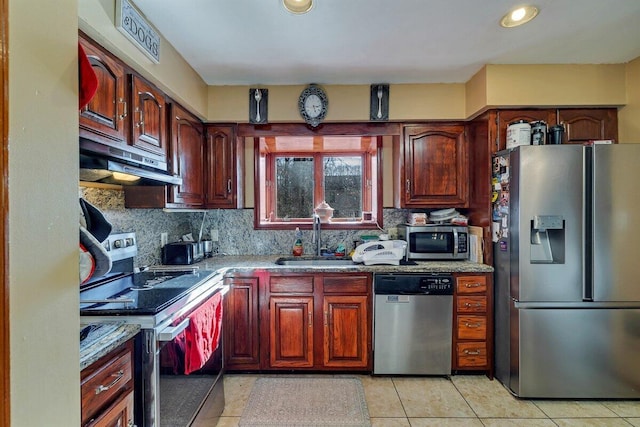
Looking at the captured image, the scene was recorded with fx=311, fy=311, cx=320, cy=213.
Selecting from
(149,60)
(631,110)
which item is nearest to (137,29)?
(149,60)

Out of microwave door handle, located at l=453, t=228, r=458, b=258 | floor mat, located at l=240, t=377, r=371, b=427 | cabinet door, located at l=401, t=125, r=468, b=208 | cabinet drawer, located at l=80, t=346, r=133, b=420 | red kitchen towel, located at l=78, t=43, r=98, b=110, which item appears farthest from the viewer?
cabinet door, located at l=401, t=125, r=468, b=208

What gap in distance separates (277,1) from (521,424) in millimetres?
2924

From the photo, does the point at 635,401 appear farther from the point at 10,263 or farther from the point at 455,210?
the point at 10,263

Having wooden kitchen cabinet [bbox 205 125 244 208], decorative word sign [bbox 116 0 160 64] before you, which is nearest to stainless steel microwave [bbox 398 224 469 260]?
wooden kitchen cabinet [bbox 205 125 244 208]

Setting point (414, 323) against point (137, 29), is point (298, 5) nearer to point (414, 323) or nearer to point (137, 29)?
point (137, 29)

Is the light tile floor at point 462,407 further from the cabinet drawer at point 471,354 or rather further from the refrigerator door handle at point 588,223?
the refrigerator door handle at point 588,223

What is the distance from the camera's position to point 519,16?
1.83 meters

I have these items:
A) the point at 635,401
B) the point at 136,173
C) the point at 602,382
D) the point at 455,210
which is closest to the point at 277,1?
the point at 136,173

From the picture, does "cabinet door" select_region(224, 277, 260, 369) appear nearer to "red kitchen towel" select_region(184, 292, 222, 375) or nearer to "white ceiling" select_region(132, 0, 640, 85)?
"red kitchen towel" select_region(184, 292, 222, 375)

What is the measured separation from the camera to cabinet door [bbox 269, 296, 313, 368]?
2514mm

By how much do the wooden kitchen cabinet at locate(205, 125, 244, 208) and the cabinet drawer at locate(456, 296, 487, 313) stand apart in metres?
2.09

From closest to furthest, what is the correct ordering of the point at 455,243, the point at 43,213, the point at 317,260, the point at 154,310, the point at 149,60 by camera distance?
1. the point at 43,213
2. the point at 154,310
3. the point at 149,60
4. the point at 455,243
5. the point at 317,260

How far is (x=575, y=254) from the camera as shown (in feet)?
7.06

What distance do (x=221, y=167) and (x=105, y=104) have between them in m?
1.35
